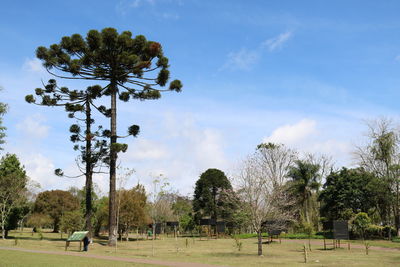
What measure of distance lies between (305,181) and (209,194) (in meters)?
15.0

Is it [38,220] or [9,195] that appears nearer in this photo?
[9,195]

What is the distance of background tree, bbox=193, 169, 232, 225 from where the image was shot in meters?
57.7

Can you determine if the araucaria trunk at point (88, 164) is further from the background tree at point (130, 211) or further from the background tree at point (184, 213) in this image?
the background tree at point (184, 213)

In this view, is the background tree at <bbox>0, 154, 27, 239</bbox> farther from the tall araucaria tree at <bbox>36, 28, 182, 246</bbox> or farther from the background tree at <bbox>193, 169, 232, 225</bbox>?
the background tree at <bbox>193, 169, 232, 225</bbox>

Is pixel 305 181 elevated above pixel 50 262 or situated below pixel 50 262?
above

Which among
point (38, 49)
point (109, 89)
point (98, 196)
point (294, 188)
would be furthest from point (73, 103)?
point (294, 188)

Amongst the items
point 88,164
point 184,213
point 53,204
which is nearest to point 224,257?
point 88,164

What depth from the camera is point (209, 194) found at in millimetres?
57844

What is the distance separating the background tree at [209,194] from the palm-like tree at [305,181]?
35.6 ft

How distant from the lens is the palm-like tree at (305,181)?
5344 cm

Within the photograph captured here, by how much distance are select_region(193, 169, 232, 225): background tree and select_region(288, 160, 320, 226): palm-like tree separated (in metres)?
10.9

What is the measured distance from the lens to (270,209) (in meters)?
23.6

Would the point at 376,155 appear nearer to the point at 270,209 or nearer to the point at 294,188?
the point at 294,188

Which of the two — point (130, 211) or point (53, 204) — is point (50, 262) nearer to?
point (130, 211)
